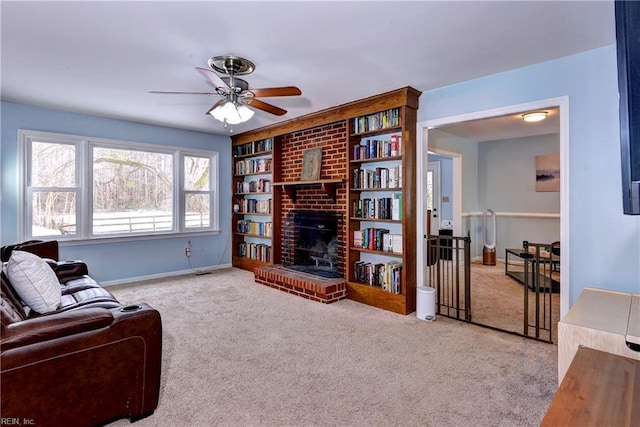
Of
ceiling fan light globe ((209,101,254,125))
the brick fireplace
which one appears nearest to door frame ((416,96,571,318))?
the brick fireplace

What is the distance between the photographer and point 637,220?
2.33 meters

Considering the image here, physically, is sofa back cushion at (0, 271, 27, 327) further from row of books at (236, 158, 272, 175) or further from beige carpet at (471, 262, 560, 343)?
row of books at (236, 158, 272, 175)

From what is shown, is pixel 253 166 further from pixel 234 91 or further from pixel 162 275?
pixel 234 91

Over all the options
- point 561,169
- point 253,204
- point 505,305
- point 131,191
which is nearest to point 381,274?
point 505,305

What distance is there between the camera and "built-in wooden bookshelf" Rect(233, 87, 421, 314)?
3.46 metres

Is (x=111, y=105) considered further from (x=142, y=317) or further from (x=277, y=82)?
(x=142, y=317)

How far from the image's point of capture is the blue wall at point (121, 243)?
3.93 meters

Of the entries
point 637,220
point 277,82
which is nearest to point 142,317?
point 277,82

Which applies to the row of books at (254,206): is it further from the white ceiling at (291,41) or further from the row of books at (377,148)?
the white ceiling at (291,41)

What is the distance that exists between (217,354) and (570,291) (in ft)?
9.30

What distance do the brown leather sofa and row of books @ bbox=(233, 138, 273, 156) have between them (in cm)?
372

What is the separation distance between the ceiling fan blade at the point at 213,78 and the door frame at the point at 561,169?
2021 millimetres

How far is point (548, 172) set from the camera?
19.0 feet

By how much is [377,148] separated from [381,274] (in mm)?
1433
